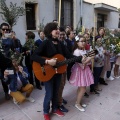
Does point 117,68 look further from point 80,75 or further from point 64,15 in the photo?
point 64,15

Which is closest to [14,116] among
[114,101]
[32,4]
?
[114,101]

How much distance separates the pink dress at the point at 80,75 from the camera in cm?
328

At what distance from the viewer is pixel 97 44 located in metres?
4.00

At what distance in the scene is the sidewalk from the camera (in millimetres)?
3150

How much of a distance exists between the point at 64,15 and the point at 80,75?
7.42 metres

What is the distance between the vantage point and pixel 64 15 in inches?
398

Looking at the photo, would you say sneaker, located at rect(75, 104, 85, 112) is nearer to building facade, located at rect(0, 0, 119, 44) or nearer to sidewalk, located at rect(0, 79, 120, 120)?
sidewalk, located at rect(0, 79, 120, 120)

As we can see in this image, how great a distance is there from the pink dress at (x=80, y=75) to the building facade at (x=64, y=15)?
4218mm

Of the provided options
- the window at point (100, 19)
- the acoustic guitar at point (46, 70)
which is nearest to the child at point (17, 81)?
the acoustic guitar at point (46, 70)

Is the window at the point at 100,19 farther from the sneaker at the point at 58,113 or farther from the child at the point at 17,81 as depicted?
the sneaker at the point at 58,113

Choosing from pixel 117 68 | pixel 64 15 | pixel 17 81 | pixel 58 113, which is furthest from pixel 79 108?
pixel 64 15

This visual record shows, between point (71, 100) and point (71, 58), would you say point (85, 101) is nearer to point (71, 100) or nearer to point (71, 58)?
point (71, 100)

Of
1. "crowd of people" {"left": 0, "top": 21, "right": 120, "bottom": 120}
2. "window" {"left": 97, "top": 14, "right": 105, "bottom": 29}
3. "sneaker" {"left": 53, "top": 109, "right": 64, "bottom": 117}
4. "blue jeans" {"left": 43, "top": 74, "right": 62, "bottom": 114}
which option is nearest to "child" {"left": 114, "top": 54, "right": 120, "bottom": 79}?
"crowd of people" {"left": 0, "top": 21, "right": 120, "bottom": 120}

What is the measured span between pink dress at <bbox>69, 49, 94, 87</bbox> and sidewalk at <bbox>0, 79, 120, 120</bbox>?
57cm
